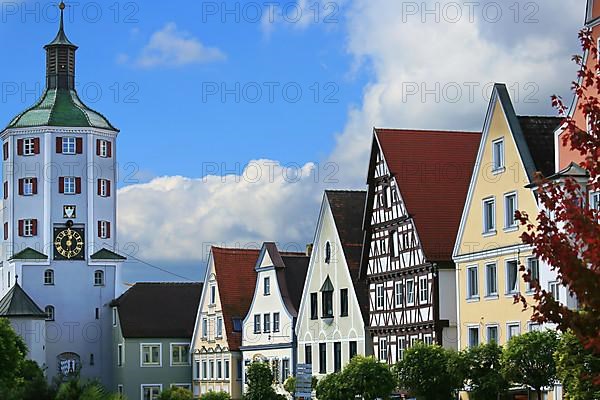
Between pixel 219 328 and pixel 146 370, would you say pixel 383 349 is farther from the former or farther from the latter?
pixel 146 370

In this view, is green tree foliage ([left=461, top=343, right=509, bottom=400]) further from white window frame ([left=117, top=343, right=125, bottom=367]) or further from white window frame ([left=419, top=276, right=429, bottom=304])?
white window frame ([left=117, top=343, right=125, bottom=367])

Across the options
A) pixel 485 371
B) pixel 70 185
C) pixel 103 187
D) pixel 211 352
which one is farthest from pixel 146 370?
pixel 485 371

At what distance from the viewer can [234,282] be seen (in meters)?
87.2

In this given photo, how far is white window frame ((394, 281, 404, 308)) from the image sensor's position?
193 ft

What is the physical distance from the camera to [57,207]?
110500 millimetres

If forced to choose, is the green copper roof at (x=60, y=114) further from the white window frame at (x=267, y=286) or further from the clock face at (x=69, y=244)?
the white window frame at (x=267, y=286)

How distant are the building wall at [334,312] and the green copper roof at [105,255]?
43.1 m

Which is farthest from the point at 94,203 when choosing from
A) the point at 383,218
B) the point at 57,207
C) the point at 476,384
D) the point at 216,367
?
the point at 476,384

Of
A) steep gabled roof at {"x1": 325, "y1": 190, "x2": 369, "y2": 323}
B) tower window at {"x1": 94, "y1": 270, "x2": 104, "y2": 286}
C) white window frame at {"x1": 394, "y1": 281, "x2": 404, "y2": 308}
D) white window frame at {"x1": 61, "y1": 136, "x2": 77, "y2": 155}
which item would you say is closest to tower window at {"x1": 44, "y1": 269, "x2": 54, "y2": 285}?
tower window at {"x1": 94, "y1": 270, "x2": 104, "y2": 286}

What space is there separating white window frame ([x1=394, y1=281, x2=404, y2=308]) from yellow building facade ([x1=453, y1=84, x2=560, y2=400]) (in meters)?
5.27

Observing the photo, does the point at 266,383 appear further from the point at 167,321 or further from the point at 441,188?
the point at 167,321

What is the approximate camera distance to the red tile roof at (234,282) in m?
85.5

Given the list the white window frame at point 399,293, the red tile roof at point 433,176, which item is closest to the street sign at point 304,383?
the red tile roof at point 433,176

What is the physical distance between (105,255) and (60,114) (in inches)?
522
